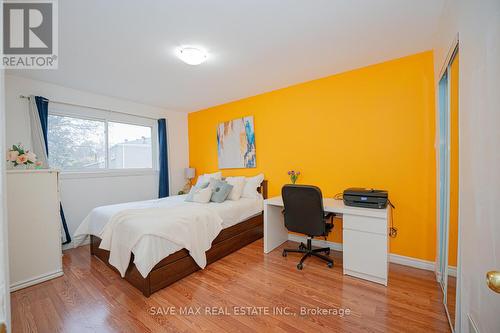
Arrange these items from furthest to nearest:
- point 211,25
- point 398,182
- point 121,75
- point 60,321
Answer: point 121,75, point 398,182, point 211,25, point 60,321

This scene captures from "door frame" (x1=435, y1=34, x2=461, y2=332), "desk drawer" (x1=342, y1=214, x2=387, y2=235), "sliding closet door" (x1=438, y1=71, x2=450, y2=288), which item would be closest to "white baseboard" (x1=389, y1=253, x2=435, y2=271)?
"door frame" (x1=435, y1=34, x2=461, y2=332)

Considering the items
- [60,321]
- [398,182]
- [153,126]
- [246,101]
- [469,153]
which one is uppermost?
[246,101]

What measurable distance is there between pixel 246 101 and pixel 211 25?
2045 mm

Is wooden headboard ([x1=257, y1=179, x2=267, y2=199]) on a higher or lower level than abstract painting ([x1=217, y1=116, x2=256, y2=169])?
lower

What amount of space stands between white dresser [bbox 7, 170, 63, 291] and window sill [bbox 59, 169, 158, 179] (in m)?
1.11

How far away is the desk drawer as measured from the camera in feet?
Result: 6.73

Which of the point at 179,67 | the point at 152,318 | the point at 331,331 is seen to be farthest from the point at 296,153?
the point at 152,318

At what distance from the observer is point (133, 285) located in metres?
2.11

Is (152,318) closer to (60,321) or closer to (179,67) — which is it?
(60,321)

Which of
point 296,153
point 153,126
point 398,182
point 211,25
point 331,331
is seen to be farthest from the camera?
point 153,126

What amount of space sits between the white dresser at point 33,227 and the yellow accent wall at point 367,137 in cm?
289

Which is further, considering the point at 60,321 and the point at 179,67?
the point at 179,67

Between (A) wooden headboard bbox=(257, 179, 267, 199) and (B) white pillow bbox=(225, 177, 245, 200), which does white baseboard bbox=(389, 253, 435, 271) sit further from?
(B) white pillow bbox=(225, 177, 245, 200)

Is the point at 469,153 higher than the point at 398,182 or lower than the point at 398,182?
higher
